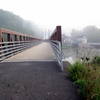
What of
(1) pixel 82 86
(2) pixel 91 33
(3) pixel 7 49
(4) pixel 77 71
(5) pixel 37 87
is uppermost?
(2) pixel 91 33

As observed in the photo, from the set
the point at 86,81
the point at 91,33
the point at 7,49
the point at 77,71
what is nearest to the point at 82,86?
the point at 86,81

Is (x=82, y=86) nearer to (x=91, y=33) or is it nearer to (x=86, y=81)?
(x=86, y=81)

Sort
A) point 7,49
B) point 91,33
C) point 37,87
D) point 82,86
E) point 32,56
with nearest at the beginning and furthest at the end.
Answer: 1. point 82,86
2. point 37,87
3. point 7,49
4. point 32,56
5. point 91,33

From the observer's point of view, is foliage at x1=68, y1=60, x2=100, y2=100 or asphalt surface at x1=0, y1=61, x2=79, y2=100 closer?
foliage at x1=68, y1=60, x2=100, y2=100

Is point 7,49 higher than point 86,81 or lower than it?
higher

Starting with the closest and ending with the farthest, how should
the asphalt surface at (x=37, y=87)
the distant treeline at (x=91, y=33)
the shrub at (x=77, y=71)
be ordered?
the asphalt surface at (x=37, y=87) → the shrub at (x=77, y=71) → the distant treeline at (x=91, y=33)

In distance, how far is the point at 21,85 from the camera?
4281mm

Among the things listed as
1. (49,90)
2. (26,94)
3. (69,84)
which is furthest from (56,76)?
(26,94)

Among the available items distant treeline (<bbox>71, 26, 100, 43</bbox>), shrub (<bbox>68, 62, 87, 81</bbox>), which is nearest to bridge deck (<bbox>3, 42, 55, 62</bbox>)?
shrub (<bbox>68, 62, 87, 81</bbox>)

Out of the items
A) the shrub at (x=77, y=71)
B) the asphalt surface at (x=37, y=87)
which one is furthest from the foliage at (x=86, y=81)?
the asphalt surface at (x=37, y=87)

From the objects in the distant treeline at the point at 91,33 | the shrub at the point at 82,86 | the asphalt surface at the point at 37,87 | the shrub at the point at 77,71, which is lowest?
the asphalt surface at the point at 37,87

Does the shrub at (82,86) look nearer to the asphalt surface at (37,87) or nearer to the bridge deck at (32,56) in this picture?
the asphalt surface at (37,87)

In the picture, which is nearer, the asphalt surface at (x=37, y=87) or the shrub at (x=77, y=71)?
the asphalt surface at (x=37, y=87)

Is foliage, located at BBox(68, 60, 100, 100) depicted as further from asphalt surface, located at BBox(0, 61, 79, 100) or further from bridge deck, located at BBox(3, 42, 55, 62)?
bridge deck, located at BBox(3, 42, 55, 62)
